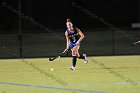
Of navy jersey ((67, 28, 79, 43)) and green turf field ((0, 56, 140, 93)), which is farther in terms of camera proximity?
navy jersey ((67, 28, 79, 43))

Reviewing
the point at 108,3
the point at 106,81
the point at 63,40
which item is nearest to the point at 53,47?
the point at 63,40

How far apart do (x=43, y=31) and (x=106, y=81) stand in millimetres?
21582

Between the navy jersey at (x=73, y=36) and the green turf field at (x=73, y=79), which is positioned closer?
the green turf field at (x=73, y=79)

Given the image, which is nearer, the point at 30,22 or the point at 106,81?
the point at 106,81

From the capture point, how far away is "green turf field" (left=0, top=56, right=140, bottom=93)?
1227cm

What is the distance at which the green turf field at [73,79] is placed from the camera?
12273 millimetres

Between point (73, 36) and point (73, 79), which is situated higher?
point (73, 36)

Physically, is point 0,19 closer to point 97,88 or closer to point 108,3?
point 108,3

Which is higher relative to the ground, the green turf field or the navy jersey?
the navy jersey

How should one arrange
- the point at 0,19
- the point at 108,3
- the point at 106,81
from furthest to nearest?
the point at 108,3 < the point at 0,19 < the point at 106,81

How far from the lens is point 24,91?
12094 millimetres

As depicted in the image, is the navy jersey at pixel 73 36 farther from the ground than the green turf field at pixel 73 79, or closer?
farther from the ground

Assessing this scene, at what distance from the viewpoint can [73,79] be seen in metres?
14.5

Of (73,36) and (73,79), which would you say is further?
(73,36)
